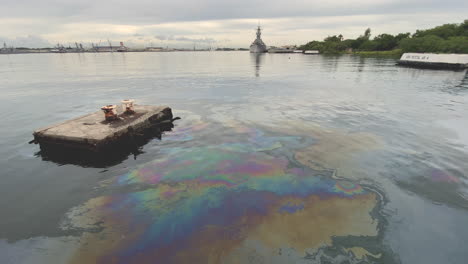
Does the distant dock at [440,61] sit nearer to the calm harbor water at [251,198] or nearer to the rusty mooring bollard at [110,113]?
the calm harbor water at [251,198]

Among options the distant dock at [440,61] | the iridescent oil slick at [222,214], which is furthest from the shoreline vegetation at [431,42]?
the iridescent oil slick at [222,214]

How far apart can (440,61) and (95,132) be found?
91.8m

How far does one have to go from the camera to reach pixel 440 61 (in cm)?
6956

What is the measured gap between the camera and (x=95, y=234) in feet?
25.4

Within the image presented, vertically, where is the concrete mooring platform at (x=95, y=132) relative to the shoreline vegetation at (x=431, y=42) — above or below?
below

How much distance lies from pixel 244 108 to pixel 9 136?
62.5ft

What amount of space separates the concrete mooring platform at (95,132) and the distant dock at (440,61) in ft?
285

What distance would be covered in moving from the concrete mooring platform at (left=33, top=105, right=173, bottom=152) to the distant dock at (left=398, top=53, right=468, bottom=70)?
285 ft

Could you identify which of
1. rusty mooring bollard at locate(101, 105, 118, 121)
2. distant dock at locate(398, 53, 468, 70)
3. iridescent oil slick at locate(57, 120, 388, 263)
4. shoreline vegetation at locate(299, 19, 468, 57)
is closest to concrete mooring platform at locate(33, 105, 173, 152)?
rusty mooring bollard at locate(101, 105, 118, 121)

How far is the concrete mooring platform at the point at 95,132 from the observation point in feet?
42.3

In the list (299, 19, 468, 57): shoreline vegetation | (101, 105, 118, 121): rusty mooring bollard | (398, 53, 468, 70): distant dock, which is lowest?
(101, 105, 118, 121): rusty mooring bollard

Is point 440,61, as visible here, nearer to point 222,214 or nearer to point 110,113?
point 222,214

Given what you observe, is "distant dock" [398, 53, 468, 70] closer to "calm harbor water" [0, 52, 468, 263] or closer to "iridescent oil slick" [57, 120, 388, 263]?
"calm harbor water" [0, 52, 468, 263]

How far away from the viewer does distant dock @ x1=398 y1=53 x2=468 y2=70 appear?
2630 inches
